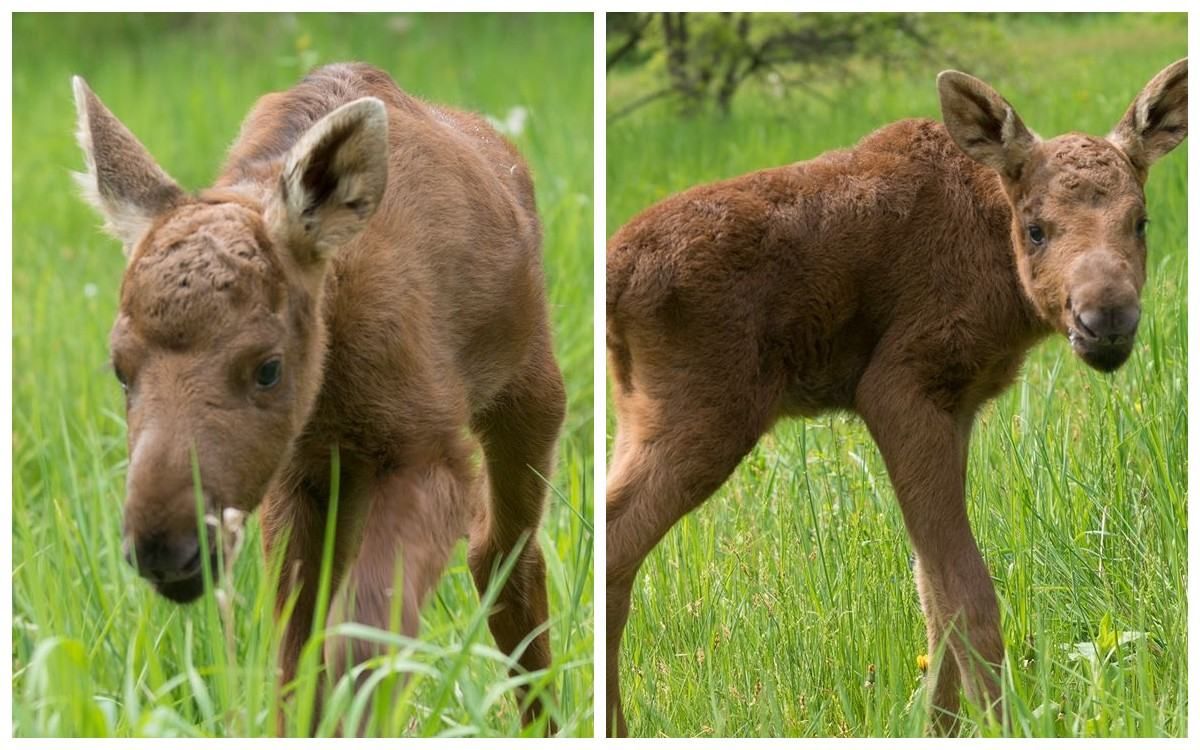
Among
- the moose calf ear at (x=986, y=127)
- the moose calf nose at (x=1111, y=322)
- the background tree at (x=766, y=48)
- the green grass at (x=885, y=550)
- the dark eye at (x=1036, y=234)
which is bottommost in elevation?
the green grass at (x=885, y=550)

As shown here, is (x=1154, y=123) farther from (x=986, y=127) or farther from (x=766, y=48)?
(x=766, y=48)

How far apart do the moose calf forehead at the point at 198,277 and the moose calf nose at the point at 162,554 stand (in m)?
0.38

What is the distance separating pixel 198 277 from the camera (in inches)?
122

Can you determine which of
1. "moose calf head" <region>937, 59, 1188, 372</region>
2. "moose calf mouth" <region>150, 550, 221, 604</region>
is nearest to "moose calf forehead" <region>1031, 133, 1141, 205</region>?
"moose calf head" <region>937, 59, 1188, 372</region>

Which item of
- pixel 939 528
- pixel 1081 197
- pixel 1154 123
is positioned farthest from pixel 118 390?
pixel 1154 123

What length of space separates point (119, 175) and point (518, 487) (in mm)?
1423

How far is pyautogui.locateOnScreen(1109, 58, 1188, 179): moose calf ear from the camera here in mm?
3863

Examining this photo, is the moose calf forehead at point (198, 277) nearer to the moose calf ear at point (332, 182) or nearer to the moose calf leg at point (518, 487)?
the moose calf ear at point (332, 182)

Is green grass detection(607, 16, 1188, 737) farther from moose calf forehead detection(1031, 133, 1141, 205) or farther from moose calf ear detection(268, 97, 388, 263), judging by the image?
moose calf ear detection(268, 97, 388, 263)

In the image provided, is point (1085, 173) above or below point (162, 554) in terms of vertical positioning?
above

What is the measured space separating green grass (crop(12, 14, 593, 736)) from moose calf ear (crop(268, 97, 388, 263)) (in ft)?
2.24

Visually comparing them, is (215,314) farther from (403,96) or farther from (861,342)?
(861,342)

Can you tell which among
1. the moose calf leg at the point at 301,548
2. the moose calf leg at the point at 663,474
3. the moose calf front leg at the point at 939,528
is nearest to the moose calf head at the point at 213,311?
the moose calf leg at the point at 301,548

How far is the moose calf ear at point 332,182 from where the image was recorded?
3246mm
